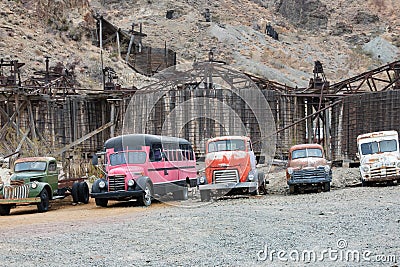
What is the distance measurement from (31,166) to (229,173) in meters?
7.09

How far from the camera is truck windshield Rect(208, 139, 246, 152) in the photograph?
75.3ft

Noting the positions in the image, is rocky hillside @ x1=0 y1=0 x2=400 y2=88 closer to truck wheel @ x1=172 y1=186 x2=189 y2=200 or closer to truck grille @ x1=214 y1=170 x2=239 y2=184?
truck wheel @ x1=172 y1=186 x2=189 y2=200

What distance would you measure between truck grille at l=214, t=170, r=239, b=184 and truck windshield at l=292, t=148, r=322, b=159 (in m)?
3.33

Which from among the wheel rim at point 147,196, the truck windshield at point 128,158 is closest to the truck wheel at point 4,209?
the truck windshield at point 128,158

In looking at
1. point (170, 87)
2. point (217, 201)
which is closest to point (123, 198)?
point (217, 201)

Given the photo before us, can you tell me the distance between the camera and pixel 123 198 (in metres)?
22.2

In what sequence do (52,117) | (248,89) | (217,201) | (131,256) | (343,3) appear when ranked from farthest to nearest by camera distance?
(343,3) → (52,117) → (248,89) → (217,201) → (131,256)

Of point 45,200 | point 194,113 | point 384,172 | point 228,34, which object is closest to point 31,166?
point 45,200

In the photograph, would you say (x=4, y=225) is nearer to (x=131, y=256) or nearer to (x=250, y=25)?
(x=131, y=256)

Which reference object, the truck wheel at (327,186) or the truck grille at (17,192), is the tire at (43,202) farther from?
the truck wheel at (327,186)

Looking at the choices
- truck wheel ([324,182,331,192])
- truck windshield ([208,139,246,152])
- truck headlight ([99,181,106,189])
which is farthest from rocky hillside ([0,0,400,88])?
truck wheel ([324,182,331,192])

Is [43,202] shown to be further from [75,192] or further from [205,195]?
[205,195]

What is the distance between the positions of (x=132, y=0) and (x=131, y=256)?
80.2 metres

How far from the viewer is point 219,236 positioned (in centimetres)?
1315
